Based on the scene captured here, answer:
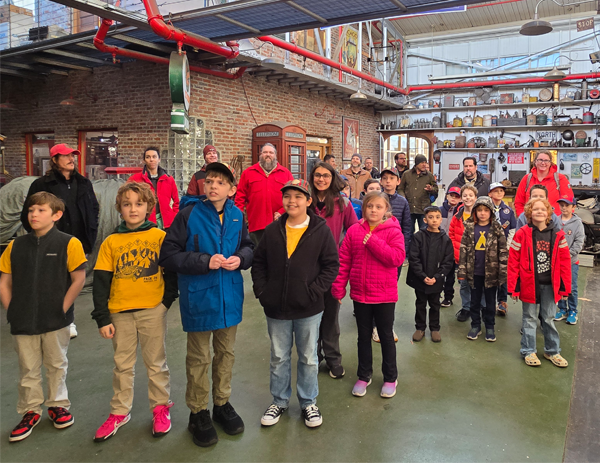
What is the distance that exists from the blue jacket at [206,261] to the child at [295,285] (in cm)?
17

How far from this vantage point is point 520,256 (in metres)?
3.69

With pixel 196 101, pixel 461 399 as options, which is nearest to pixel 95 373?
pixel 461 399

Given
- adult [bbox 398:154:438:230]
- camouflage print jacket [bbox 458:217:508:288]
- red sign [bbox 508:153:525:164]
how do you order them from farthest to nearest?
red sign [bbox 508:153:525:164], adult [bbox 398:154:438:230], camouflage print jacket [bbox 458:217:508:288]

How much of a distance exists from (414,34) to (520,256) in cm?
1360

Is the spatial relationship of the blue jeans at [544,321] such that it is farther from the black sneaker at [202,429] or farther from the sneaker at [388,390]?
the black sneaker at [202,429]

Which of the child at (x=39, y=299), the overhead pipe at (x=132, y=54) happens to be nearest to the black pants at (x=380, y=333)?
the child at (x=39, y=299)

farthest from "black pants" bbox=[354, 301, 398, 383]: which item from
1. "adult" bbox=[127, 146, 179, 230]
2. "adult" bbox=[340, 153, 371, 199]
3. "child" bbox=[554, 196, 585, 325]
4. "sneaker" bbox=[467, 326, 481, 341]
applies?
"adult" bbox=[340, 153, 371, 199]

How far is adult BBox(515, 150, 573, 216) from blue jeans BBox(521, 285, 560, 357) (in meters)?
1.88

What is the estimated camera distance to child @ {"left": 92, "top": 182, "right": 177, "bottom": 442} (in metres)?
2.53

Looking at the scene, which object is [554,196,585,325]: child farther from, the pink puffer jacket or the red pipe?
the red pipe

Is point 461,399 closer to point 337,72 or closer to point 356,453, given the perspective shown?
point 356,453

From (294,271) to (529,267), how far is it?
7.30 feet

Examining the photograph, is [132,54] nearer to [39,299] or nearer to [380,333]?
[39,299]

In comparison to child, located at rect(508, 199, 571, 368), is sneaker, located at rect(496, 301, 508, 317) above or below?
below
